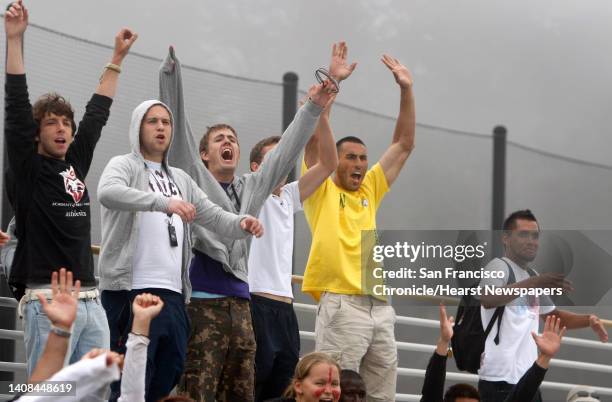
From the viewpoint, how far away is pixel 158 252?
16.1 feet

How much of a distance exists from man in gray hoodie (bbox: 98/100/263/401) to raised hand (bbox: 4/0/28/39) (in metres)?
0.60

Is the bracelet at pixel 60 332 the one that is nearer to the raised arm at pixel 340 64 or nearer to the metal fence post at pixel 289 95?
the raised arm at pixel 340 64

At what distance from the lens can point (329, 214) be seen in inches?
233

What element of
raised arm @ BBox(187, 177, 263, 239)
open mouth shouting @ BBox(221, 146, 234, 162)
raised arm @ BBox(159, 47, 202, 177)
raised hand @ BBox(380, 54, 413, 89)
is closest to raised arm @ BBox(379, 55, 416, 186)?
raised hand @ BBox(380, 54, 413, 89)

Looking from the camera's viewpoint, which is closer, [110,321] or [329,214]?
[110,321]

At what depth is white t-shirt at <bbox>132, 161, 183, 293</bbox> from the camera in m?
4.86

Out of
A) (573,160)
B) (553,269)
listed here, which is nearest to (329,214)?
(553,269)

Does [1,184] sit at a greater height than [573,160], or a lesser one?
lesser

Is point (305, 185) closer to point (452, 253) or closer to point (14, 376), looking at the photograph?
point (452, 253)

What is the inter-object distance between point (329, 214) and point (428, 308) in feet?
4.89

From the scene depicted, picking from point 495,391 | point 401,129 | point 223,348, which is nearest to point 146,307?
point 223,348

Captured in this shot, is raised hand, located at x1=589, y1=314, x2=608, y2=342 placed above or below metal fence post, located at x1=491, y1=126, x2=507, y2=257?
below

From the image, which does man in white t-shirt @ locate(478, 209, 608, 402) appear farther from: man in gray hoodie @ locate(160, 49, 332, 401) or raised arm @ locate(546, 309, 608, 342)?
man in gray hoodie @ locate(160, 49, 332, 401)

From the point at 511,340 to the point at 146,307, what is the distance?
221 centimetres
